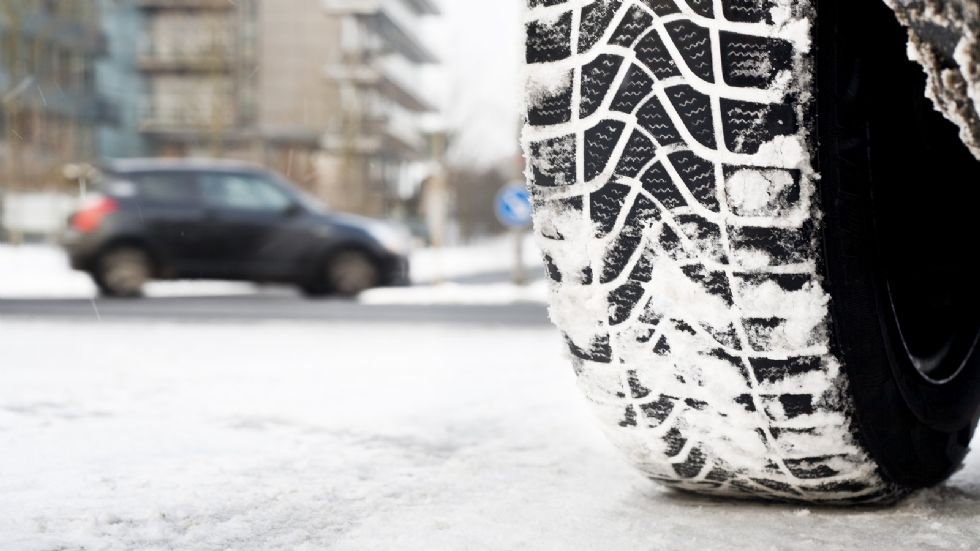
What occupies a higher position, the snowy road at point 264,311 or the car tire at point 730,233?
the car tire at point 730,233

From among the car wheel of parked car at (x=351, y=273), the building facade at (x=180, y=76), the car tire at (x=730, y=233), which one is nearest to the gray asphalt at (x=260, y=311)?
the car wheel of parked car at (x=351, y=273)

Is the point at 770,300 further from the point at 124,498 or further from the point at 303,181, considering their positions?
the point at 303,181

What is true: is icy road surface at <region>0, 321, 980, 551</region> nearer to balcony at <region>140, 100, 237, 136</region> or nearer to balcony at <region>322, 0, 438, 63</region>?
balcony at <region>140, 100, 237, 136</region>

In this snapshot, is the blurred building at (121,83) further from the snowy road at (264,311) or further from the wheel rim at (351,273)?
the snowy road at (264,311)

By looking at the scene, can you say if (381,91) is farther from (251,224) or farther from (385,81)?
(251,224)

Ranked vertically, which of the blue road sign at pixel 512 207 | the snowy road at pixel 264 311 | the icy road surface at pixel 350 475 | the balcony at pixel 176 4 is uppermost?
the balcony at pixel 176 4

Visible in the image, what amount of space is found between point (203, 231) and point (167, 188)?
63cm

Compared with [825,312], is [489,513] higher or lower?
lower

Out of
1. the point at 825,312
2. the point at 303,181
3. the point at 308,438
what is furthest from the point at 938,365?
the point at 303,181

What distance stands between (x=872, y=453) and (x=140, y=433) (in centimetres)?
191

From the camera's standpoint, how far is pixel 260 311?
28.5 ft

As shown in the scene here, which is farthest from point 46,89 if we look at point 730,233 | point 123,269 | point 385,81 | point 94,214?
point 730,233

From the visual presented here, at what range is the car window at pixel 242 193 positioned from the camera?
10.7 metres

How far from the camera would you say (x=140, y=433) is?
2836 millimetres
